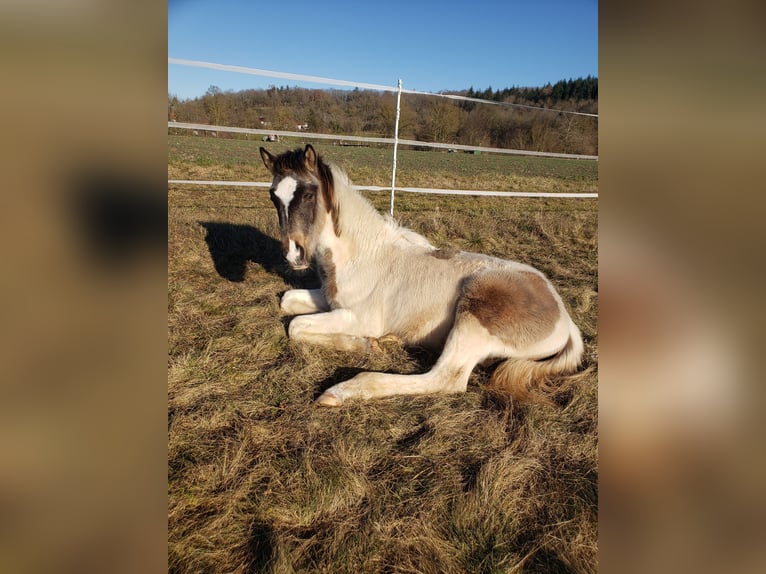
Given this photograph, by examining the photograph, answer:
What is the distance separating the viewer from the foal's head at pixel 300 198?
3.09 metres

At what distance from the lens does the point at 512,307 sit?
2.79 meters

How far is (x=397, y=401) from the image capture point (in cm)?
258

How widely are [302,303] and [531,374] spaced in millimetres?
2084

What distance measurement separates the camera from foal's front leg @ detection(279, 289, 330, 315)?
378cm

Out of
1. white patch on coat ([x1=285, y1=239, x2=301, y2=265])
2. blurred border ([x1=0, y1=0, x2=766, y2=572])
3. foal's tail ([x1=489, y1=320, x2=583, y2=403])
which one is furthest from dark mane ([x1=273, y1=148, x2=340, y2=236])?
blurred border ([x1=0, y1=0, x2=766, y2=572])

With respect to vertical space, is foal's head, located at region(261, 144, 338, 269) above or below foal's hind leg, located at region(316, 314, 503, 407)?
above

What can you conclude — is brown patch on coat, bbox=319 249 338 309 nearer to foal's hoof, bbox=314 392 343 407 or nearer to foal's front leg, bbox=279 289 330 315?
foal's front leg, bbox=279 289 330 315

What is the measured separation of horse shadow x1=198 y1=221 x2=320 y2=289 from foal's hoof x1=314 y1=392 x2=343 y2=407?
7.50ft

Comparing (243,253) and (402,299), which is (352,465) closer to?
(402,299)

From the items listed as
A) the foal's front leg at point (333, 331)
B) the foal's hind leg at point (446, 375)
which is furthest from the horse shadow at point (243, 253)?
the foal's hind leg at point (446, 375)
